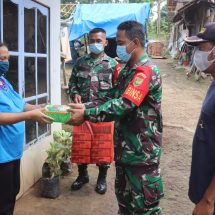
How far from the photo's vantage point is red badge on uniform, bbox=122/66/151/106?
7.43 ft

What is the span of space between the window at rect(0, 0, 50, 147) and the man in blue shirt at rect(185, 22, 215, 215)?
2.04 m

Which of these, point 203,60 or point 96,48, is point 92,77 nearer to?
point 96,48

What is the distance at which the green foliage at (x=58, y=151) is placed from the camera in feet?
13.1

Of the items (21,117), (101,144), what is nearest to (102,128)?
(101,144)

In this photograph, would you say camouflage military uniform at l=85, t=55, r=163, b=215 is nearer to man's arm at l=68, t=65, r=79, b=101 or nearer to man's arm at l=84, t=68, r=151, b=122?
man's arm at l=84, t=68, r=151, b=122

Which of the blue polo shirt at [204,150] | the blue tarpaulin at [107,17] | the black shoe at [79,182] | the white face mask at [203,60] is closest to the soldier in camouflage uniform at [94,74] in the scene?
the black shoe at [79,182]

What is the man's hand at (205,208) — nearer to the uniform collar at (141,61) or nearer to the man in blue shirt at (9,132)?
the uniform collar at (141,61)

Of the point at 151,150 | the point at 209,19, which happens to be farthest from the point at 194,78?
the point at 151,150

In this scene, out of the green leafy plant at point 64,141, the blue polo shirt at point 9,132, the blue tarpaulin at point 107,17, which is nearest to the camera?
the blue polo shirt at point 9,132

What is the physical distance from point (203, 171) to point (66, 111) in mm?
1085

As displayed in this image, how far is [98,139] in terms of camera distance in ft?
13.5

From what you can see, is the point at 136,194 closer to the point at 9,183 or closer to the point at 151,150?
the point at 151,150

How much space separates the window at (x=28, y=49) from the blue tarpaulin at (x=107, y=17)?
9006 millimetres

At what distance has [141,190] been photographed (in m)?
2.48
